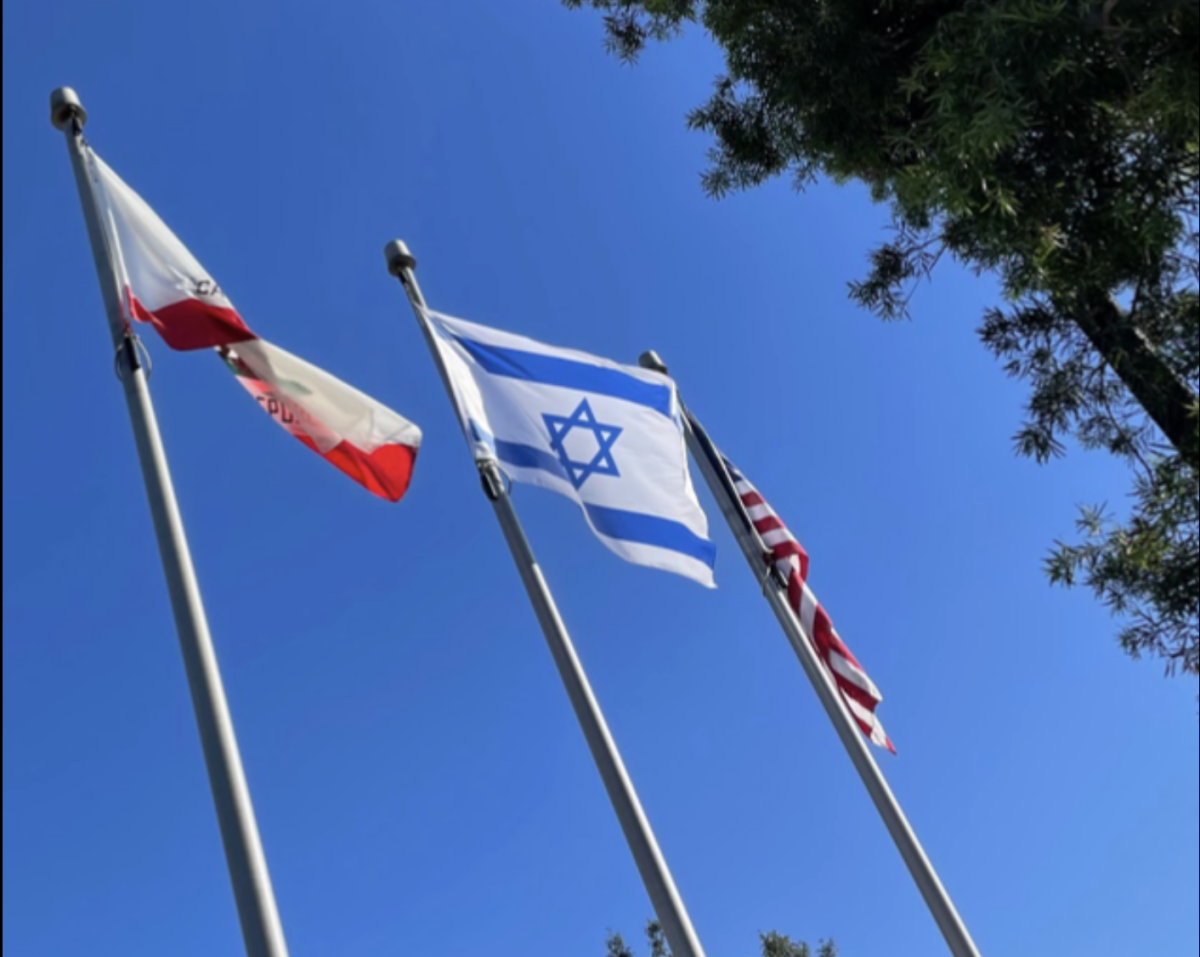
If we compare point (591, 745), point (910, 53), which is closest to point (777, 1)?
point (910, 53)

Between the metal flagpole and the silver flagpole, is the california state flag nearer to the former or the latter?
the silver flagpole

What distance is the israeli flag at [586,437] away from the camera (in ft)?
30.1

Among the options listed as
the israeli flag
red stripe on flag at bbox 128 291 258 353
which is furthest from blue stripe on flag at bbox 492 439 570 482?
red stripe on flag at bbox 128 291 258 353

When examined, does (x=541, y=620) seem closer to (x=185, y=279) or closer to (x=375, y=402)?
(x=375, y=402)

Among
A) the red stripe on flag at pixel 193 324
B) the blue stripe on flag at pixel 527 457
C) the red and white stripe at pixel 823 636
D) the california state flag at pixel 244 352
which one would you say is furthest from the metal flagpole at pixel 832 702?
the red stripe on flag at pixel 193 324

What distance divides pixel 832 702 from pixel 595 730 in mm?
3484

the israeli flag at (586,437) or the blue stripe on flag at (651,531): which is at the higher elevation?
the israeli flag at (586,437)

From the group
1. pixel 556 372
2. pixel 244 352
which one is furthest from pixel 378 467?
pixel 556 372

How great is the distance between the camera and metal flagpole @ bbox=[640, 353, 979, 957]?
9.71m

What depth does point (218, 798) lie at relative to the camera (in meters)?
5.80

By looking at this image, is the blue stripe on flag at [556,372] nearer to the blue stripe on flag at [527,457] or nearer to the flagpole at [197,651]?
the blue stripe on flag at [527,457]

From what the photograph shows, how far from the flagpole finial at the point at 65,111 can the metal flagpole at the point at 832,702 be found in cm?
632

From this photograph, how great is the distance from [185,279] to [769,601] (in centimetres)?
612

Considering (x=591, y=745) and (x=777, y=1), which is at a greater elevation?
Answer: (x=777, y=1)
